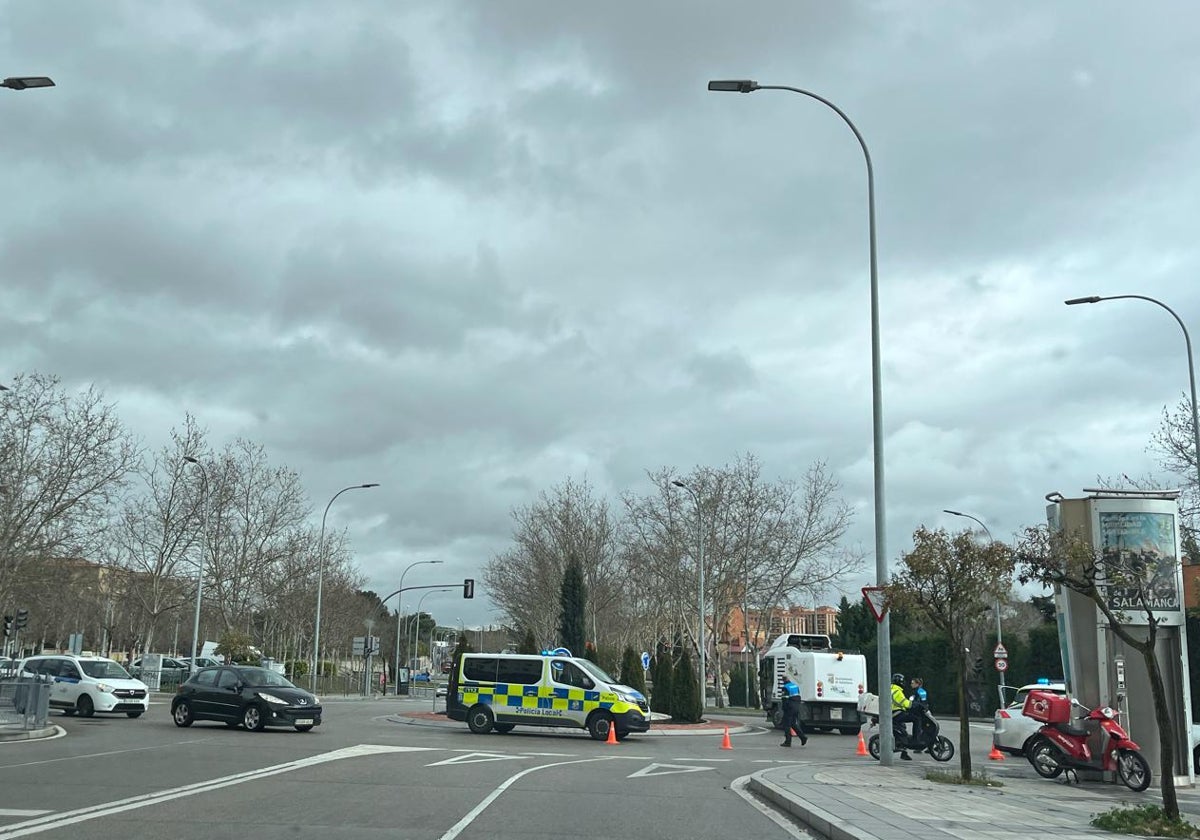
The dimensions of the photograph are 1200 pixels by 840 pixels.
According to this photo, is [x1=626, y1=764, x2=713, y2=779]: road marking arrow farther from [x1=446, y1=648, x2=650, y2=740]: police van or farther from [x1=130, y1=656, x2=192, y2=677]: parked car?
[x1=130, y1=656, x2=192, y2=677]: parked car

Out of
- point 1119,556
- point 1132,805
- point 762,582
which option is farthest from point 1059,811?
point 762,582

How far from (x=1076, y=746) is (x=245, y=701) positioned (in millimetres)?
17960

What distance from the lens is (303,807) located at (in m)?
12.0

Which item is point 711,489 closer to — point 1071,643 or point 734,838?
point 1071,643

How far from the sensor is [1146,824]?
11.1m

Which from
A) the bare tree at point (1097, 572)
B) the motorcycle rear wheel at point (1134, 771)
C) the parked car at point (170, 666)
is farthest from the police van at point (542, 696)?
the parked car at point (170, 666)

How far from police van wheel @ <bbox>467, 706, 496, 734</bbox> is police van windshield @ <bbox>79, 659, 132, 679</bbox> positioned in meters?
11.6

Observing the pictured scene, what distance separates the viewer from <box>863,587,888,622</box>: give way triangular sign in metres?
18.1

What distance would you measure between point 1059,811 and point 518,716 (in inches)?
636

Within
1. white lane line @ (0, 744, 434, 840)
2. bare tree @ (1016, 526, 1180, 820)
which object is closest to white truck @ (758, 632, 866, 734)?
white lane line @ (0, 744, 434, 840)

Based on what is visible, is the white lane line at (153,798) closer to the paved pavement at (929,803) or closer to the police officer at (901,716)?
the paved pavement at (929,803)

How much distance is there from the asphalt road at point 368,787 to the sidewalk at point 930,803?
1.99 ft

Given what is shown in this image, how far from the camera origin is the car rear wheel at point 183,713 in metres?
26.3

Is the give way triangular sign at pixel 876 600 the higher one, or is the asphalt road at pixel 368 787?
the give way triangular sign at pixel 876 600
